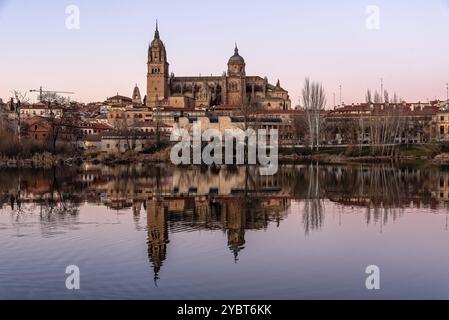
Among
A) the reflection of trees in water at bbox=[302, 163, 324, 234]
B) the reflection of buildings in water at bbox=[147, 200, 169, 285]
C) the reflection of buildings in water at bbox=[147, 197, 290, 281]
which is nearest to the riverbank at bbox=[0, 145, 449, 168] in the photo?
the reflection of trees in water at bbox=[302, 163, 324, 234]

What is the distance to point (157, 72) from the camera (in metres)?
84.6

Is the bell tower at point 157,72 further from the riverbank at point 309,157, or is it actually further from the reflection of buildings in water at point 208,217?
the reflection of buildings in water at point 208,217

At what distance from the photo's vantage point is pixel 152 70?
278 feet

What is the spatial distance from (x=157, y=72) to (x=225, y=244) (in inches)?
2969

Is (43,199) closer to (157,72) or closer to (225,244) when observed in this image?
(225,244)

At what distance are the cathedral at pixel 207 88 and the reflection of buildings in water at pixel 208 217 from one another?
64470 millimetres

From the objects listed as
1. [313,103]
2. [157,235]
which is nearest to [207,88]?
[313,103]

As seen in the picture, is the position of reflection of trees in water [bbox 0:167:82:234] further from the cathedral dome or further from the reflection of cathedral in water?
the cathedral dome

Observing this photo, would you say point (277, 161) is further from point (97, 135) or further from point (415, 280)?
point (415, 280)

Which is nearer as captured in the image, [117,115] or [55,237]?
[55,237]

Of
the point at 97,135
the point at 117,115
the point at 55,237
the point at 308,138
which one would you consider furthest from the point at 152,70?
the point at 55,237

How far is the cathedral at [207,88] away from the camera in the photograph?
274ft

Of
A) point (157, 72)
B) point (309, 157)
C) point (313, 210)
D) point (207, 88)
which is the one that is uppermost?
point (157, 72)

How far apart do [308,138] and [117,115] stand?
3517cm
